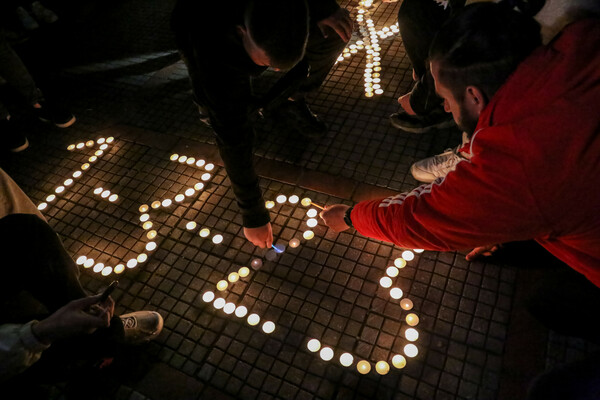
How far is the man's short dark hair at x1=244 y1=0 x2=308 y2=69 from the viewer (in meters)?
1.62

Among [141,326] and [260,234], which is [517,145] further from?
[141,326]

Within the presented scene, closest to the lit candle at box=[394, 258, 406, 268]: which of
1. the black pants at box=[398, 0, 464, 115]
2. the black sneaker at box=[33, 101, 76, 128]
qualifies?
the black pants at box=[398, 0, 464, 115]

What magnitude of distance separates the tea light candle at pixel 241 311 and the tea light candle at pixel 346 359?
761 millimetres

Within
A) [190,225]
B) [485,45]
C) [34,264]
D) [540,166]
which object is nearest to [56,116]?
[190,225]

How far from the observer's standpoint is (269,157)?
3721 mm

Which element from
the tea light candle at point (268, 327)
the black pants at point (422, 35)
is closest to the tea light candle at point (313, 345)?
the tea light candle at point (268, 327)

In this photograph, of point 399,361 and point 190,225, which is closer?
point 399,361

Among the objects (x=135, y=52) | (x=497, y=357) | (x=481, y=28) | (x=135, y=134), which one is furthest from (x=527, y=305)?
(x=135, y=52)

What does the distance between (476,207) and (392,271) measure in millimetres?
1245

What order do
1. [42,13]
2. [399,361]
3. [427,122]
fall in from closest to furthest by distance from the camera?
[399,361] → [427,122] → [42,13]

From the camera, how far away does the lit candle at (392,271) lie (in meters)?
2.72

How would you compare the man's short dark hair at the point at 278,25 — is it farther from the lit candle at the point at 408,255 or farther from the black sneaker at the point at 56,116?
the black sneaker at the point at 56,116

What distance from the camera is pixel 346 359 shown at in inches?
94.3

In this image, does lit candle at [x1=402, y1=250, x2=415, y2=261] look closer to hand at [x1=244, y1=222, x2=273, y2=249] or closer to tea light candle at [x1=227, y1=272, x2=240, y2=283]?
hand at [x1=244, y1=222, x2=273, y2=249]
